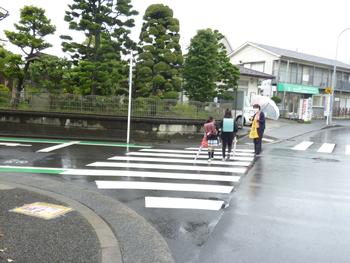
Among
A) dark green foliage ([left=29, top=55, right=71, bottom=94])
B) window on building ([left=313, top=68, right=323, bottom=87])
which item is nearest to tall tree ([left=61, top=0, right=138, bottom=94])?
dark green foliage ([left=29, top=55, right=71, bottom=94])

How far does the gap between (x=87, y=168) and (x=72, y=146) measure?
4931 mm

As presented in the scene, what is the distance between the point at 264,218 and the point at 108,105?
1317cm

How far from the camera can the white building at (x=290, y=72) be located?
1404 inches

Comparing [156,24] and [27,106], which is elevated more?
[156,24]

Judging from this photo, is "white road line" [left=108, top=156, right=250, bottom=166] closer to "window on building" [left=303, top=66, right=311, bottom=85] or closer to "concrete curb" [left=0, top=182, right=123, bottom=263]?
"concrete curb" [left=0, top=182, right=123, bottom=263]

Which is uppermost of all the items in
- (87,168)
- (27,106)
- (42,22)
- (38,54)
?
(42,22)

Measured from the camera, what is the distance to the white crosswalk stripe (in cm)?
721

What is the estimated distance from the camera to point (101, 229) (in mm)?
5230

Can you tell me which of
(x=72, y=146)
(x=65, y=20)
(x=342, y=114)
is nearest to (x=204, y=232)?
(x=72, y=146)

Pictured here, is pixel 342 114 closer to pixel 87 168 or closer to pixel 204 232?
pixel 87 168

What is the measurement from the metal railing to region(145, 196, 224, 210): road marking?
35.1 feet

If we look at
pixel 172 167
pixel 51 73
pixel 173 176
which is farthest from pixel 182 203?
pixel 51 73

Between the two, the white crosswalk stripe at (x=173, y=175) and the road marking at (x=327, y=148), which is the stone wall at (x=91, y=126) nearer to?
the white crosswalk stripe at (x=173, y=175)

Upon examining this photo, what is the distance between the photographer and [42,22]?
18969 mm
